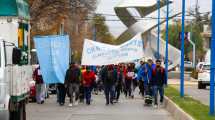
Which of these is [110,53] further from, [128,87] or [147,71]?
[147,71]

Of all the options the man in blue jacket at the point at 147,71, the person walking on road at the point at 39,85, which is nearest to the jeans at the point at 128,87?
the man in blue jacket at the point at 147,71

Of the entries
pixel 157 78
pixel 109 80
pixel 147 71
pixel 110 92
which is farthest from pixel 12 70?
pixel 110 92

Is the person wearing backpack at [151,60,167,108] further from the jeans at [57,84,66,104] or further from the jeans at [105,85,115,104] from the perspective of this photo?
the jeans at [57,84,66,104]

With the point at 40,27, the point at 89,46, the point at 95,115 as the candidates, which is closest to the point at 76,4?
the point at 40,27

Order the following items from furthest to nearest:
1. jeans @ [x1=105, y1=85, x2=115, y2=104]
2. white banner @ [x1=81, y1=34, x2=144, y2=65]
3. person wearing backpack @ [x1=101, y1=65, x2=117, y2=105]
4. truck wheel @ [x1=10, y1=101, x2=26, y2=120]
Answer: white banner @ [x1=81, y1=34, x2=144, y2=65] < jeans @ [x1=105, y1=85, x2=115, y2=104] < person wearing backpack @ [x1=101, y1=65, x2=117, y2=105] < truck wheel @ [x1=10, y1=101, x2=26, y2=120]

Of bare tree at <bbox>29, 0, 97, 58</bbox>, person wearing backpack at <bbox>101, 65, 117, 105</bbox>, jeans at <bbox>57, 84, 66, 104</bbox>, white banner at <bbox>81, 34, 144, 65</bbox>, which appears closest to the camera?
jeans at <bbox>57, 84, 66, 104</bbox>

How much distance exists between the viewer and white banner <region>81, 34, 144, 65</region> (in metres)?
33.8

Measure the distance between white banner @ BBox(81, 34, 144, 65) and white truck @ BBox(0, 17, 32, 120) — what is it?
13211 millimetres

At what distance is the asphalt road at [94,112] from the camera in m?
23.5

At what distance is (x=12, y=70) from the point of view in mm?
17500

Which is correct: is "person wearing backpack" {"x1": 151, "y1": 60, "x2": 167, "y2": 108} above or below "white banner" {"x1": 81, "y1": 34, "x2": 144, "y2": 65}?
below

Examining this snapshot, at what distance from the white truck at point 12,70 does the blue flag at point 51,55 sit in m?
8.86

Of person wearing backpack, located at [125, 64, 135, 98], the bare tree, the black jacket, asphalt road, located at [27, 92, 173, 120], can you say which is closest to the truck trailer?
Answer: asphalt road, located at [27, 92, 173, 120]

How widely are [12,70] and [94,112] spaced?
8669 mm
